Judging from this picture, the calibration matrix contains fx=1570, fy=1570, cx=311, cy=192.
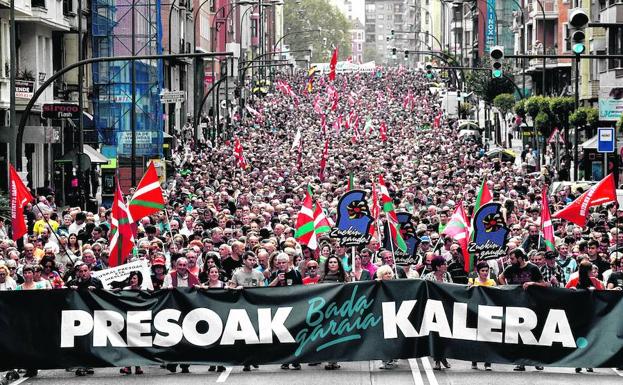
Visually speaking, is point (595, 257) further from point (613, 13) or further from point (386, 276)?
point (613, 13)

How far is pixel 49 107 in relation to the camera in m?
37.6

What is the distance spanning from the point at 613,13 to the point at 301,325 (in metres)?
39.8

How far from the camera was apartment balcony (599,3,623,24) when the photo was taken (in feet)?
174

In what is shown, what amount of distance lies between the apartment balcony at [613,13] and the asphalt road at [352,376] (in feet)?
121

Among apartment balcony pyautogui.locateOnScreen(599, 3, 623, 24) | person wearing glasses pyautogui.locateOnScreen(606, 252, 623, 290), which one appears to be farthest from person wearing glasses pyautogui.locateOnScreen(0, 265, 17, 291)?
apartment balcony pyautogui.locateOnScreen(599, 3, 623, 24)

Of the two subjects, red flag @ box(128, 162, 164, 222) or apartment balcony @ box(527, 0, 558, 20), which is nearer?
red flag @ box(128, 162, 164, 222)

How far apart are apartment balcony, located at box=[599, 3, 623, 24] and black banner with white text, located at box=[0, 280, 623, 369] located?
3724 cm

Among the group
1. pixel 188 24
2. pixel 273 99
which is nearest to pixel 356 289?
pixel 188 24

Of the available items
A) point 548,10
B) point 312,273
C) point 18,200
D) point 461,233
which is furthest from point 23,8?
point 548,10

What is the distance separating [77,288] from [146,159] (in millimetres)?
36160

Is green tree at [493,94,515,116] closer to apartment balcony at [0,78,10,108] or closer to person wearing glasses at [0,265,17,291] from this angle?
apartment balcony at [0,78,10,108]

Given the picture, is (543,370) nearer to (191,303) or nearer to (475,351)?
(475,351)

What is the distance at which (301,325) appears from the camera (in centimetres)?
1619

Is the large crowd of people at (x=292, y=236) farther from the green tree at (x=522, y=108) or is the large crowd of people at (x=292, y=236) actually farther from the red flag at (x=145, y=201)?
the green tree at (x=522, y=108)
